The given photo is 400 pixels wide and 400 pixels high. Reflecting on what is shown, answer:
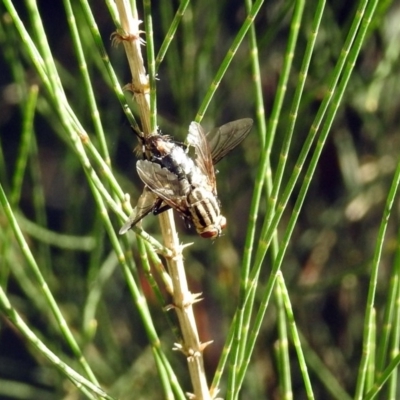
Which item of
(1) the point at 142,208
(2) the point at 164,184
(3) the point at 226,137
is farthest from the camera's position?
(3) the point at 226,137

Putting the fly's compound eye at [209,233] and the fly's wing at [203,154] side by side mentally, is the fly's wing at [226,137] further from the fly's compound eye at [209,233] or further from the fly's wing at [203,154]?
the fly's compound eye at [209,233]

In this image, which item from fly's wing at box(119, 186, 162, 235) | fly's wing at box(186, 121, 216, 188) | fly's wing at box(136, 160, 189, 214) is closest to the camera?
fly's wing at box(119, 186, 162, 235)

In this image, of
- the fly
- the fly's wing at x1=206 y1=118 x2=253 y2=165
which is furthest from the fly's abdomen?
the fly's wing at x1=206 y1=118 x2=253 y2=165

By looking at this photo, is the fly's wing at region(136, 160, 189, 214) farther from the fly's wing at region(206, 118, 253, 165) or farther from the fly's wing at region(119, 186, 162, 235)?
the fly's wing at region(206, 118, 253, 165)

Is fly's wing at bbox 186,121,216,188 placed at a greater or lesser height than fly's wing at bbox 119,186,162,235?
greater

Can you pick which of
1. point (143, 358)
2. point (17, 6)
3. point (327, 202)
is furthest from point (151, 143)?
point (17, 6)

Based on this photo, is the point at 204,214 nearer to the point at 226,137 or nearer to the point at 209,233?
the point at 209,233

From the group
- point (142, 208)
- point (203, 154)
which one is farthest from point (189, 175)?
point (142, 208)

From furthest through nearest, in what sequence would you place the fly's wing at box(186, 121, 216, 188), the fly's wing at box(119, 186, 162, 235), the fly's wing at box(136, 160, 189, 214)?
the fly's wing at box(186, 121, 216, 188) → the fly's wing at box(136, 160, 189, 214) → the fly's wing at box(119, 186, 162, 235)

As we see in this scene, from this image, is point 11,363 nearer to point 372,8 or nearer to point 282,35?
point 282,35
